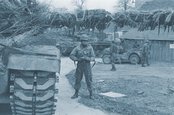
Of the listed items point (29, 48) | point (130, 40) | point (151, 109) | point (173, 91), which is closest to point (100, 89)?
point (173, 91)

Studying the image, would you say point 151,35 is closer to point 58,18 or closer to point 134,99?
point 134,99

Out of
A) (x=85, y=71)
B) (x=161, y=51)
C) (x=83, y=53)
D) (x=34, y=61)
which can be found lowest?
(x=161, y=51)

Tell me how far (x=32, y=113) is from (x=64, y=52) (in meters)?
25.7

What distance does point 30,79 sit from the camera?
7.95 m

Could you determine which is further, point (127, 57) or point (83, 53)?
point (127, 57)

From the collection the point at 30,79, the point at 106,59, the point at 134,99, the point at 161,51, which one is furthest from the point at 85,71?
the point at 161,51

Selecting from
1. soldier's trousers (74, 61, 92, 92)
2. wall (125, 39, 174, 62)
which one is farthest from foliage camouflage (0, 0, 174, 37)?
wall (125, 39, 174, 62)

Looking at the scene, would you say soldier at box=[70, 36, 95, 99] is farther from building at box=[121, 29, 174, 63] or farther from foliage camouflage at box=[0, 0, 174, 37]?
building at box=[121, 29, 174, 63]

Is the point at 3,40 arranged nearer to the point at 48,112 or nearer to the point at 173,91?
the point at 48,112

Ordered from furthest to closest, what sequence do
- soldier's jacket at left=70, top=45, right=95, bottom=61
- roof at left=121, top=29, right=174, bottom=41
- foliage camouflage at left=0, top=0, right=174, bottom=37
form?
roof at left=121, top=29, right=174, bottom=41, soldier's jacket at left=70, top=45, right=95, bottom=61, foliage camouflage at left=0, top=0, right=174, bottom=37

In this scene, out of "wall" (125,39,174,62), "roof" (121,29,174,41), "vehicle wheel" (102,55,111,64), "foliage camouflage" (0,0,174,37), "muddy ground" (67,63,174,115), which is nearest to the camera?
"foliage camouflage" (0,0,174,37)

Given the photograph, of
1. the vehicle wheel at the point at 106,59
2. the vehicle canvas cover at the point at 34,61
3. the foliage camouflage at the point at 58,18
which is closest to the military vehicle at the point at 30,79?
the vehicle canvas cover at the point at 34,61

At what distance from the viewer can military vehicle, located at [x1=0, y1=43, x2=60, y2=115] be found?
775cm

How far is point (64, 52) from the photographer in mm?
33688
